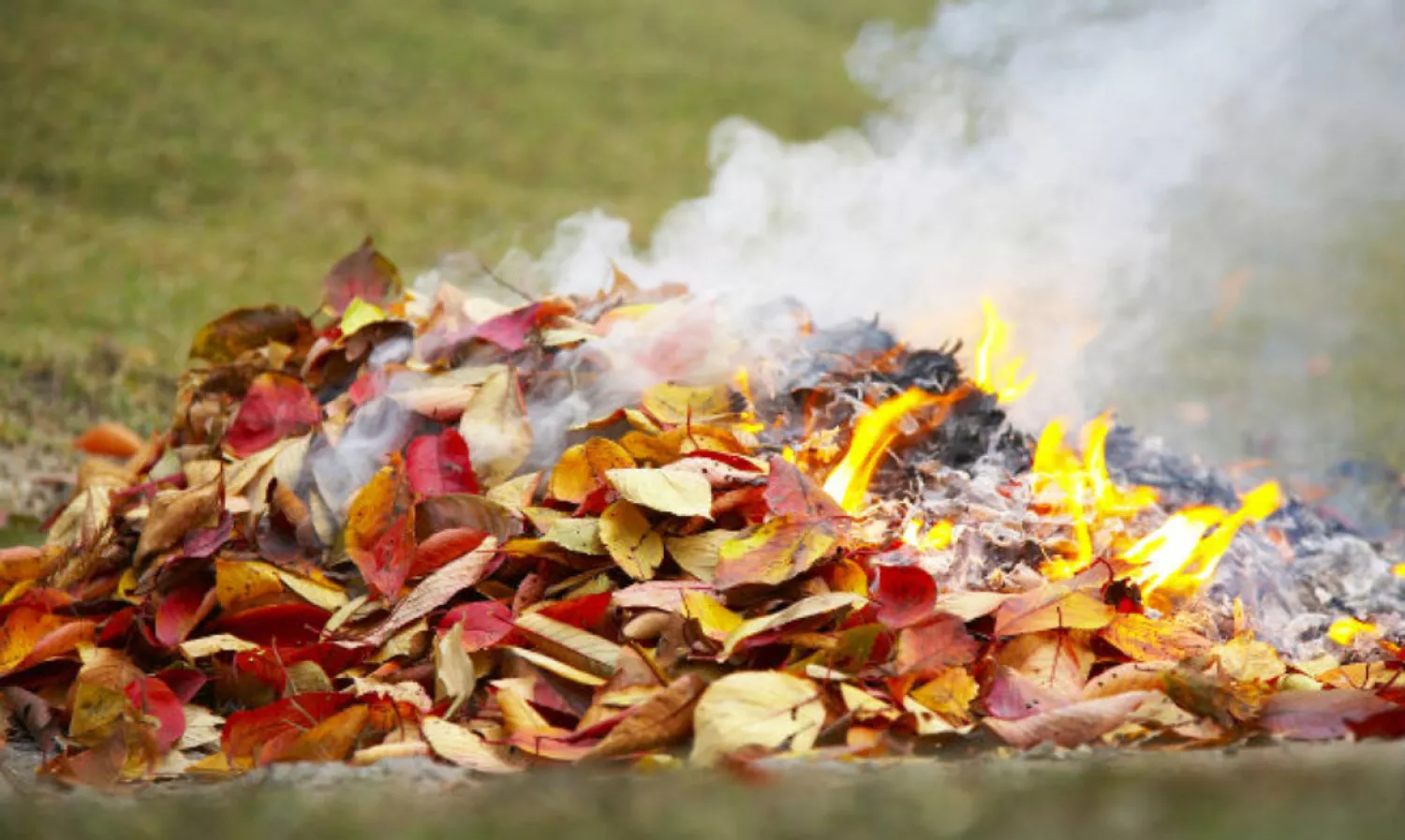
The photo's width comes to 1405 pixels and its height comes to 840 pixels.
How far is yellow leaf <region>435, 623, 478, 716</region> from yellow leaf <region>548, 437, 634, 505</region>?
1.16 ft

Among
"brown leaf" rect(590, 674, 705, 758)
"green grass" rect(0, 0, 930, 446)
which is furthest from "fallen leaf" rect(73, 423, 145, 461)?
"brown leaf" rect(590, 674, 705, 758)

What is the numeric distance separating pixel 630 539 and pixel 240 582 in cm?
63

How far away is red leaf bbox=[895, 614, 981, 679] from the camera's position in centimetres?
167

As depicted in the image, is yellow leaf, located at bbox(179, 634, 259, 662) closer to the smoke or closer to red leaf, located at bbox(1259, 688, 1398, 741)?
the smoke

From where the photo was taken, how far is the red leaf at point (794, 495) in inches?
73.7

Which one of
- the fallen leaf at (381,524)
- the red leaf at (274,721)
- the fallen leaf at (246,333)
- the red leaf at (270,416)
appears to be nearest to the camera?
the red leaf at (274,721)

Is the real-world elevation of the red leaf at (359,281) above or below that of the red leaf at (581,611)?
above

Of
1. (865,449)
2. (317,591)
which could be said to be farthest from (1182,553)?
(317,591)

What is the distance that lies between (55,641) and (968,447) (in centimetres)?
154

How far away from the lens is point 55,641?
2.01m

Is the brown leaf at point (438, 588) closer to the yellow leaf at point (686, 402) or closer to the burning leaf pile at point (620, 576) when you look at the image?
the burning leaf pile at point (620, 576)

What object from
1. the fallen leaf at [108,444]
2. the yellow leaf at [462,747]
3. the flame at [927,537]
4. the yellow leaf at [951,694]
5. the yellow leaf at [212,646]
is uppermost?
the flame at [927,537]

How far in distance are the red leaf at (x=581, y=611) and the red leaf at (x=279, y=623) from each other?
1.40ft

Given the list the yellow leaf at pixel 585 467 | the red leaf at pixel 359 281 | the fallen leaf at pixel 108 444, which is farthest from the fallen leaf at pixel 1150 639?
the fallen leaf at pixel 108 444
